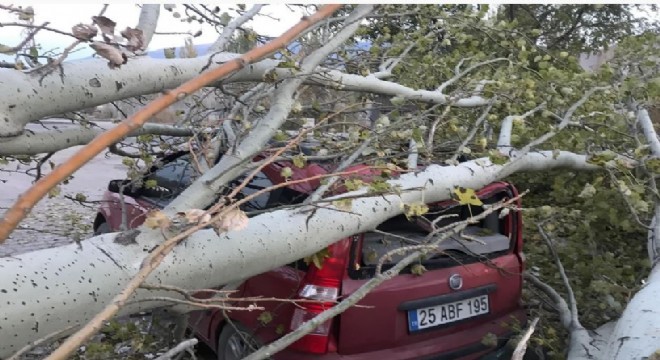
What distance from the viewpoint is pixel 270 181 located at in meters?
3.49

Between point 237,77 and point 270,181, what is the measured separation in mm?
858

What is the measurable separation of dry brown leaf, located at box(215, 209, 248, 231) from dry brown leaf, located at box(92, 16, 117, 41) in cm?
48

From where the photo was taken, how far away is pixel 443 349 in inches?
130

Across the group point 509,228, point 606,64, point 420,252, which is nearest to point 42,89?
point 420,252

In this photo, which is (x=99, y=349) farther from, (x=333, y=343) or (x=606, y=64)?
(x=606, y=64)

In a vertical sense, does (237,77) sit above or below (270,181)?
above

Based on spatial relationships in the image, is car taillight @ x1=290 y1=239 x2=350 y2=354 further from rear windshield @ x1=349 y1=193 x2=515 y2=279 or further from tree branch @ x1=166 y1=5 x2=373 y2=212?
tree branch @ x1=166 y1=5 x2=373 y2=212

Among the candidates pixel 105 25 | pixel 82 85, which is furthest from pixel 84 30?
pixel 82 85

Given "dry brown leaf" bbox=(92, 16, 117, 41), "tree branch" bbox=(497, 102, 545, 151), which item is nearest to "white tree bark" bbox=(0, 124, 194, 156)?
"dry brown leaf" bbox=(92, 16, 117, 41)

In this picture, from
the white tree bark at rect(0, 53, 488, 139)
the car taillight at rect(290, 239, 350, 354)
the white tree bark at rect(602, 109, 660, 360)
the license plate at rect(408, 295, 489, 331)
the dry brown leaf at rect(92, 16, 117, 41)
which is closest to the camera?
the dry brown leaf at rect(92, 16, 117, 41)

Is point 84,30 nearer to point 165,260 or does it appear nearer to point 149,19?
point 165,260

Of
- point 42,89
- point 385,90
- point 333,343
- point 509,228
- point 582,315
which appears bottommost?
point 582,315

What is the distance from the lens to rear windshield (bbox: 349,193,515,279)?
3.11 m

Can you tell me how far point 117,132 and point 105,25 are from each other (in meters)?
0.31
